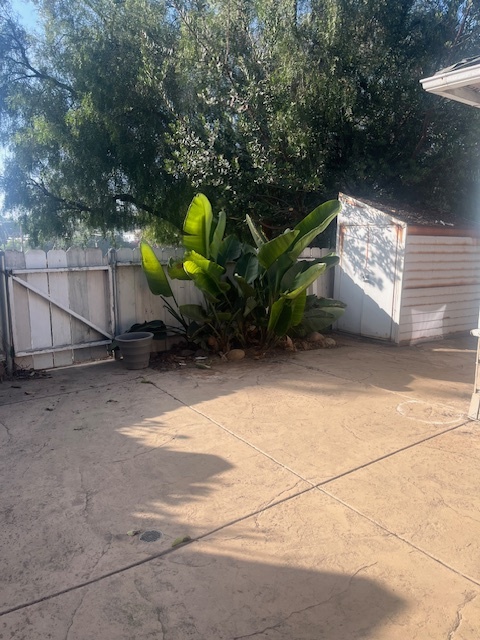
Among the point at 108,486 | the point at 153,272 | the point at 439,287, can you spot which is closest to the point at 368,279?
the point at 439,287

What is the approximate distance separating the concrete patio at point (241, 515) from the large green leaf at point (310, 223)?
2.07 meters

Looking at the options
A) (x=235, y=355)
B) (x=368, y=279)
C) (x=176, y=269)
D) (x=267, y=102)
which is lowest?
(x=235, y=355)

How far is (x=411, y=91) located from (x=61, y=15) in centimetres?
860

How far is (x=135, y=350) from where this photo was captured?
626 centimetres

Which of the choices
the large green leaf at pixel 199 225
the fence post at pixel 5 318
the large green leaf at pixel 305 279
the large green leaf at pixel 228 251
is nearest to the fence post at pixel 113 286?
the large green leaf at pixel 199 225

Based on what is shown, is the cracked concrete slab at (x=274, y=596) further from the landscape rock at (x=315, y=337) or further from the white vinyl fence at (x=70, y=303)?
the landscape rock at (x=315, y=337)

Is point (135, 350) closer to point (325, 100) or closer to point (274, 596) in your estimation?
point (274, 596)

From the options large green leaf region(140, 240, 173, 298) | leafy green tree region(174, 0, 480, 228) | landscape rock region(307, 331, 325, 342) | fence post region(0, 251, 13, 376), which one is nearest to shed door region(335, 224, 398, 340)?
landscape rock region(307, 331, 325, 342)

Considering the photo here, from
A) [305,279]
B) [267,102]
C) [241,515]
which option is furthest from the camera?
[267,102]

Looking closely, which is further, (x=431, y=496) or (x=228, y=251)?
(x=228, y=251)

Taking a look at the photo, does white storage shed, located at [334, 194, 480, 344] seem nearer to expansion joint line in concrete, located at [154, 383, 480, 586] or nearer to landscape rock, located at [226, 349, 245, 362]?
landscape rock, located at [226, 349, 245, 362]

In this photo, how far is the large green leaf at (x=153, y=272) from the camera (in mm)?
6489

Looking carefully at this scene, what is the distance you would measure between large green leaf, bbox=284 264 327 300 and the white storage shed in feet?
6.17

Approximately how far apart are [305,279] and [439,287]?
9.94 feet
